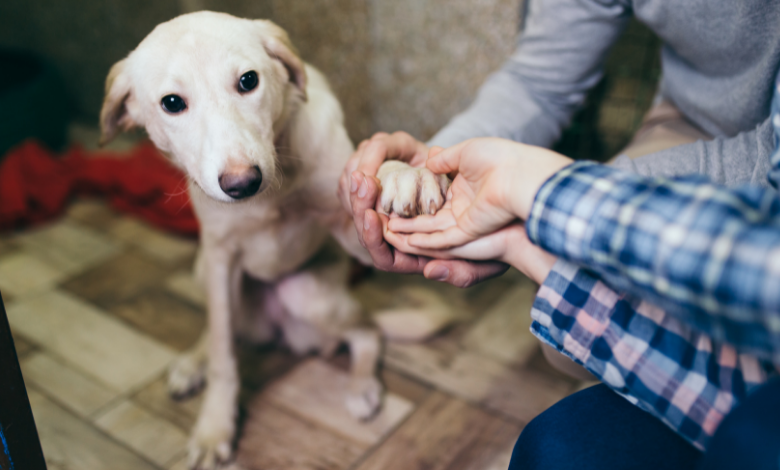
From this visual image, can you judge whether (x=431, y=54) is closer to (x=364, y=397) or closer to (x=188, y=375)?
(x=364, y=397)

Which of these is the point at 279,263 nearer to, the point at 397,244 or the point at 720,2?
the point at 397,244

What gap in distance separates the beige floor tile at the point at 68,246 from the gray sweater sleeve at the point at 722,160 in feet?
6.16

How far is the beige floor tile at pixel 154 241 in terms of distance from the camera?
81.2 inches

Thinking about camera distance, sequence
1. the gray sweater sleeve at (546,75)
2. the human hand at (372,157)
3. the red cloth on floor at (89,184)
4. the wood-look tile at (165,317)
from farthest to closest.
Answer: the red cloth on floor at (89,184), the wood-look tile at (165,317), the gray sweater sleeve at (546,75), the human hand at (372,157)

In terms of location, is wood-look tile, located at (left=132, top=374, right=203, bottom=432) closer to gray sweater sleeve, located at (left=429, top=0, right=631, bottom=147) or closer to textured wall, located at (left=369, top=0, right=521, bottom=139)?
gray sweater sleeve, located at (left=429, top=0, right=631, bottom=147)

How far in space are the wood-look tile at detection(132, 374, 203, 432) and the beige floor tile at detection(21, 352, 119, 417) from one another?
0.27ft

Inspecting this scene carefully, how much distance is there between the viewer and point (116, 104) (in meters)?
0.97

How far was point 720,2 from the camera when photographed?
0.93 m

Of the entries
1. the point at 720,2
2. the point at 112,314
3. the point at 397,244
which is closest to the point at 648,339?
the point at 397,244

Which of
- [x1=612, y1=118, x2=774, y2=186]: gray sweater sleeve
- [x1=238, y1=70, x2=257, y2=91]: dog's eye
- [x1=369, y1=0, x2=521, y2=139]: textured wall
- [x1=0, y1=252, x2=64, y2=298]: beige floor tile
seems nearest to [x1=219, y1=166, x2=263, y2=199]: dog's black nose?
[x1=238, y1=70, x2=257, y2=91]: dog's eye

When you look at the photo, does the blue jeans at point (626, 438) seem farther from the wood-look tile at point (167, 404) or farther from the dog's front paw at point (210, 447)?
the wood-look tile at point (167, 404)

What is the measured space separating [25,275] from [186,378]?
938mm

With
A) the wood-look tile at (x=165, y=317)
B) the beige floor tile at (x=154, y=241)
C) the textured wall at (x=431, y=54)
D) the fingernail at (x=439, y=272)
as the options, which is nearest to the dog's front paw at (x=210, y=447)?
the wood-look tile at (x=165, y=317)

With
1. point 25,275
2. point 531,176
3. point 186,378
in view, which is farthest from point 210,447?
point 25,275
